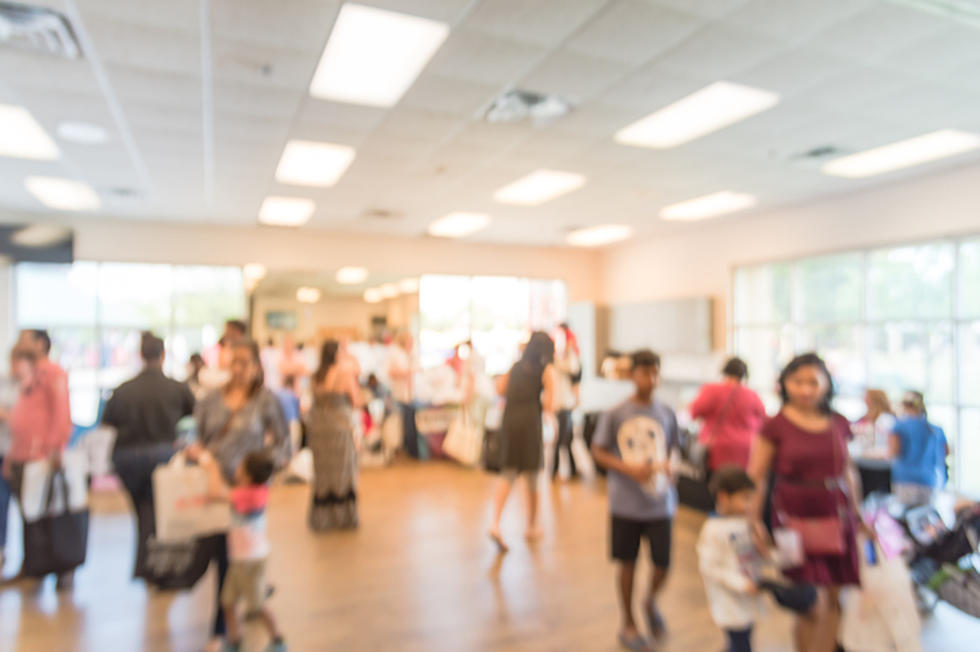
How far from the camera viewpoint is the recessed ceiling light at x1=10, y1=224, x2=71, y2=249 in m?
8.48

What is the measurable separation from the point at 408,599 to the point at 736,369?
2639mm

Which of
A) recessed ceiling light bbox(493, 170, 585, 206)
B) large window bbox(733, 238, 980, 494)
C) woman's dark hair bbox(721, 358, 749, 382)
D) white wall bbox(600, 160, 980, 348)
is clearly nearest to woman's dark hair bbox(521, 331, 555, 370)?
woman's dark hair bbox(721, 358, 749, 382)

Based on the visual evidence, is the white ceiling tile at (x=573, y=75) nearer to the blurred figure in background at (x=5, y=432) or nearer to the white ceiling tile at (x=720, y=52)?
the white ceiling tile at (x=720, y=52)

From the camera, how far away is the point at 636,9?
10.8 ft

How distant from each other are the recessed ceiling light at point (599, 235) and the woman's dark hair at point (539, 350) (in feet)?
18.2

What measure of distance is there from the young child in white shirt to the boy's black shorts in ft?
1.48

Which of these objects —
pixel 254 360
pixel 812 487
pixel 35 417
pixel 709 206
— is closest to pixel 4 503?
pixel 35 417

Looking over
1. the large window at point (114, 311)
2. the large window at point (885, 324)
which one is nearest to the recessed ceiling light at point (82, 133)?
the large window at point (114, 311)

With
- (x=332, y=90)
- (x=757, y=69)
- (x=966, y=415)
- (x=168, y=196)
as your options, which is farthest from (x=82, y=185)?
(x=966, y=415)

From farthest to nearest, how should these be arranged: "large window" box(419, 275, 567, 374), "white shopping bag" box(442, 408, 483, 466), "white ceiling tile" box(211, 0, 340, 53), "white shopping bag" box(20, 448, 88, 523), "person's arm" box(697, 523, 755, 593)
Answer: "large window" box(419, 275, 567, 374) < "white shopping bag" box(442, 408, 483, 466) < "white shopping bag" box(20, 448, 88, 523) < "white ceiling tile" box(211, 0, 340, 53) < "person's arm" box(697, 523, 755, 593)

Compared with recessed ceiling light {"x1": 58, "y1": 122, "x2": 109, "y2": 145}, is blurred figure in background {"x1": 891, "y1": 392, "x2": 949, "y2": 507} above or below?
below

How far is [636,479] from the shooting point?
9.70 feet

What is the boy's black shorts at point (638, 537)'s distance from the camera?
3078 mm

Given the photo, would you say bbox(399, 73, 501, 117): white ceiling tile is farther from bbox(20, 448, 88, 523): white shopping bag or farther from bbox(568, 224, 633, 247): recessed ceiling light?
bbox(568, 224, 633, 247): recessed ceiling light
